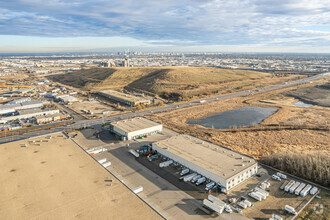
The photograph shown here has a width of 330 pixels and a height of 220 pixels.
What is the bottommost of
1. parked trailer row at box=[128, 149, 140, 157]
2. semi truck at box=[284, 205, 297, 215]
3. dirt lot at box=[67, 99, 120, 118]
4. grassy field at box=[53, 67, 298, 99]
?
semi truck at box=[284, 205, 297, 215]

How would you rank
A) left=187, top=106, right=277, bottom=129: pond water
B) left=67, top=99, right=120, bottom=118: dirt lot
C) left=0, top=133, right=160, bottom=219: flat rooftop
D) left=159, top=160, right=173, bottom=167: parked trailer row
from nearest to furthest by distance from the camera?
1. left=0, top=133, right=160, bottom=219: flat rooftop
2. left=159, top=160, right=173, bottom=167: parked trailer row
3. left=187, top=106, right=277, bottom=129: pond water
4. left=67, top=99, right=120, bottom=118: dirt lot

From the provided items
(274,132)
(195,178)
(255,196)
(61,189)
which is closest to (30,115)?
(61,189)

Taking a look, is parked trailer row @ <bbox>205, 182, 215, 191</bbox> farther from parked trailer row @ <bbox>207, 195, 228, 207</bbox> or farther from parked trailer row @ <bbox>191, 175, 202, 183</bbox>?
parked trailer row @ <bbox>207, 195, 228, 207</bbox>

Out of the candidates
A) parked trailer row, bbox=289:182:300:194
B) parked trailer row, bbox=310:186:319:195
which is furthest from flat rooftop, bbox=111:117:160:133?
parked trailer row, bbox=310:186:319:195

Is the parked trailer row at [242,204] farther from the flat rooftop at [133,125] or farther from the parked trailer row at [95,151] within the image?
the flat rooftop at [133,125]

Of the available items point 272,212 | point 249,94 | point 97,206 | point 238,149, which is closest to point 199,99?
point 249,94

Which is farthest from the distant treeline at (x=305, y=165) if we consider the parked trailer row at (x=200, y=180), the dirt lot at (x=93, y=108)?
the dirt lot at (x=93, y=108)

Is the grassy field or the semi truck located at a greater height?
the grassy field
